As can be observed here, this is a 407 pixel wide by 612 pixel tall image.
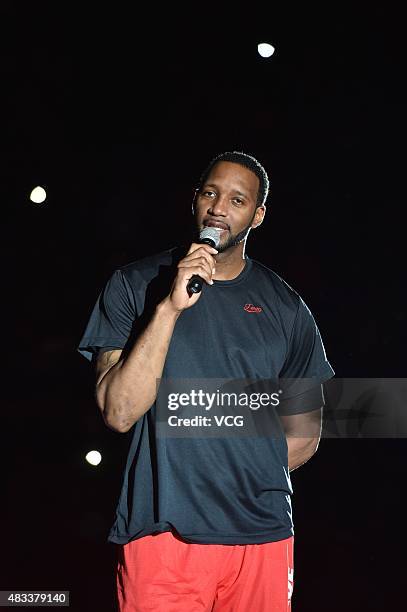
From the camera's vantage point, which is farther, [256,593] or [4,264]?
[4,264]

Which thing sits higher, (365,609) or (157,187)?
(157,187)

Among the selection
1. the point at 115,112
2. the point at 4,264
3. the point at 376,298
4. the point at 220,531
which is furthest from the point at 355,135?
the point at 220,531

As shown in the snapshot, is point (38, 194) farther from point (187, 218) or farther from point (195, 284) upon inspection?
point (195, 284)

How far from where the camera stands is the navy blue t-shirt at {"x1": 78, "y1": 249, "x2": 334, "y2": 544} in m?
1.56

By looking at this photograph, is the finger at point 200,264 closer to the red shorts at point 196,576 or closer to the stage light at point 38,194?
the red shorts at point 196,576

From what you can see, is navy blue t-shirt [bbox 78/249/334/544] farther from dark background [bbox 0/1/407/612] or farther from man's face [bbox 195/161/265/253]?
dark background [bbox 0/1/407/612]

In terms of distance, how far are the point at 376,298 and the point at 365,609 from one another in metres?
1.11

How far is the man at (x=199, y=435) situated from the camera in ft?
5.00

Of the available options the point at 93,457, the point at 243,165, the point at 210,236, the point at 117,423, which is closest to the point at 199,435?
the point at 117,423

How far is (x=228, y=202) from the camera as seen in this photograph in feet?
5.82

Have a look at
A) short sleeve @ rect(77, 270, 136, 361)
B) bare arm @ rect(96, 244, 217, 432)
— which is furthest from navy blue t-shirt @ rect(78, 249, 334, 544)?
bare arm @ rect(96, 244, 217, 432)

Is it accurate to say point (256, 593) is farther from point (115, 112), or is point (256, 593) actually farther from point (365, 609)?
point (115, 112)

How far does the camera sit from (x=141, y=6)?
268 centimetres

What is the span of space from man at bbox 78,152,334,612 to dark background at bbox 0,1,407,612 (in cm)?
94
